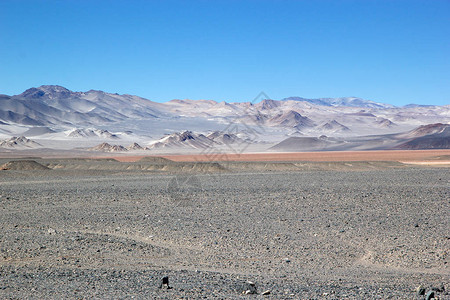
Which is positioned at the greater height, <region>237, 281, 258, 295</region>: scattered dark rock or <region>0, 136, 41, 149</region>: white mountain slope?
<region>0, 136, 41, 149</region>: white mountain slope

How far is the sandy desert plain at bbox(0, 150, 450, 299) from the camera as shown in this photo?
6539 millimetres

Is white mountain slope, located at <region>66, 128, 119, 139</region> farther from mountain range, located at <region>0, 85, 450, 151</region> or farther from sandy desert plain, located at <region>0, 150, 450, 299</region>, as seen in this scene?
sandy desert plain, located at <region>0, 150, 450, 299</region>

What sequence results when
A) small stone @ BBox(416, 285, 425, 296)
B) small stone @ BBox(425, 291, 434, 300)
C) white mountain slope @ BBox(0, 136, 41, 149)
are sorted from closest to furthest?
small stone @ BBox(425, 291, 434, 300) → small stone @ BBox(416, 285, 425, 296) → white mountain slope @ BBox(0, 136, 41, 149)

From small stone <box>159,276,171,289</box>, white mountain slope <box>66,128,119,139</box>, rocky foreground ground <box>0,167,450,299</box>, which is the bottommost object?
rocky foreground ground <box>0,167,450,299</box>

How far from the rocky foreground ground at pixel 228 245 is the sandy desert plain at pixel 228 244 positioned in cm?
3

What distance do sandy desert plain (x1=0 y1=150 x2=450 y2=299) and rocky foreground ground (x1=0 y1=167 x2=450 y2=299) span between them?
28mm

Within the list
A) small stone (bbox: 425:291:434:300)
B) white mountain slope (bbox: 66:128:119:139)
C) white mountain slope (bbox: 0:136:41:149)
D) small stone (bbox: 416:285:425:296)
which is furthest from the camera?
white mountain slope (bbox: 66:128:119:139)

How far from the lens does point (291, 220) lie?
41.4 ft

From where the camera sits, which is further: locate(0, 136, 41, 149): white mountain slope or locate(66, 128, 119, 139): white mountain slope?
locate(66, 128, 119, 139): white mountain slope

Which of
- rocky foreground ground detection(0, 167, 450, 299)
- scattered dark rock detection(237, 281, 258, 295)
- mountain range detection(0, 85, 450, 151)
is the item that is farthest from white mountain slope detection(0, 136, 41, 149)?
scattered dark rock detection(237, 281, 258, 295)

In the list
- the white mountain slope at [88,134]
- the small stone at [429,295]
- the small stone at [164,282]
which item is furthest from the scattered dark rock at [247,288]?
the white mountain slope at [88,134]

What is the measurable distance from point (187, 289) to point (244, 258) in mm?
2428

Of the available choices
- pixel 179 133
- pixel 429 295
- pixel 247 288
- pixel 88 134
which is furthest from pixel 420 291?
pixel 88 134

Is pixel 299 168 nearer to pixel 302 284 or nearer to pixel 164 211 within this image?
pixel 164 211
